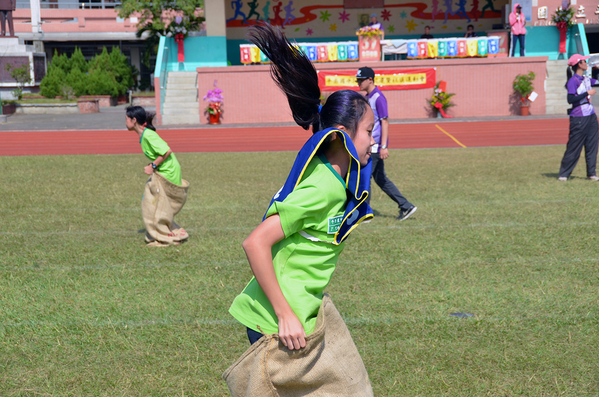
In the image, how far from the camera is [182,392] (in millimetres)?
3797

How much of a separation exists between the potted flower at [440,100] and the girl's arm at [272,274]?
949 inches

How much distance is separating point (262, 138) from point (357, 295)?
1573 centimetres

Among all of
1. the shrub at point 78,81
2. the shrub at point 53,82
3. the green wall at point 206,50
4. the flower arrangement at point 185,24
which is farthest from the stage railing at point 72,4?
the green wall at point 206,50

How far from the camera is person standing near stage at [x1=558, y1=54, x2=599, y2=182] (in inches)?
418

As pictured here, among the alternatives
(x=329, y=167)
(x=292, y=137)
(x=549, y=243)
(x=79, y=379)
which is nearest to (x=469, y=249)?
(x=549, y=243)

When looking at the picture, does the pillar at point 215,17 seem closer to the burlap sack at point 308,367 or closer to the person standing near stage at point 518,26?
the person standing near stage at point 518,26

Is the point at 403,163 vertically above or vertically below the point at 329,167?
below

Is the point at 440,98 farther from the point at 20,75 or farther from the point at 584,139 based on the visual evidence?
the point at 20,75

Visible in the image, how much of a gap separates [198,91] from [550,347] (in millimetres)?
23140

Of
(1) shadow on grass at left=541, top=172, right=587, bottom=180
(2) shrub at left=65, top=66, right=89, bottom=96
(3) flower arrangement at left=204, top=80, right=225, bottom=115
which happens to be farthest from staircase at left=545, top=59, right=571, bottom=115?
(2) shrub at left=65, top=66, right=89, bottom=96

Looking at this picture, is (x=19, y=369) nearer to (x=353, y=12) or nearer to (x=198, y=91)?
(x=198, y=91)

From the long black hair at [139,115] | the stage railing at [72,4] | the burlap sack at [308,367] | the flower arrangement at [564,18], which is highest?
the stage railing at [72,4]

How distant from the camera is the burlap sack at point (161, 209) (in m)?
7.02

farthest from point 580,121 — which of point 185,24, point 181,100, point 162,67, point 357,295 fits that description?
point 185,24
